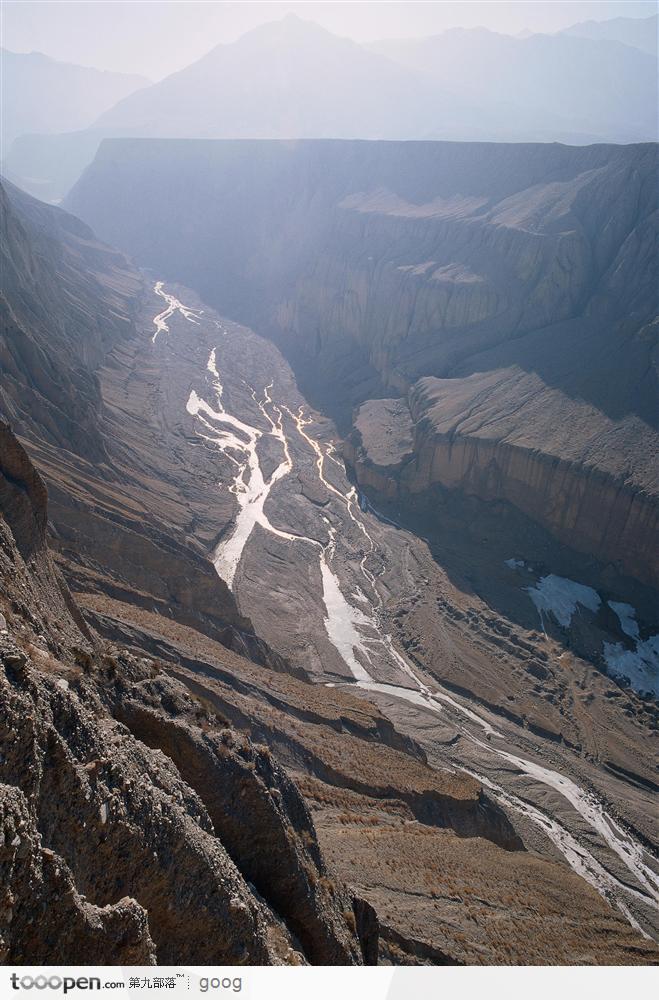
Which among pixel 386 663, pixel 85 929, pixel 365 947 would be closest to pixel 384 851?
pixel 365 947

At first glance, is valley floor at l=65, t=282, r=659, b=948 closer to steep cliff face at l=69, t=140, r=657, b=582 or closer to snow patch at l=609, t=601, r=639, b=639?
snow patch at l=609, t=601, r=639, b=639

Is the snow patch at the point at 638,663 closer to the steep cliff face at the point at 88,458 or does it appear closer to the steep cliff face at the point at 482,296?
the steep cliff face at the point at 482,296

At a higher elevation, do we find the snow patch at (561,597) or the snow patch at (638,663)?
the snow patch at (561,597)

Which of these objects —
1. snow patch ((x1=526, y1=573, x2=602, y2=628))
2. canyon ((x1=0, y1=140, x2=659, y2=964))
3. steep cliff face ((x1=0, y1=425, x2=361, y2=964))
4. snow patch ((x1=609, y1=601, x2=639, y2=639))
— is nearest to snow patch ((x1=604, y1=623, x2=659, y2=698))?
canyon ((x1=0, y1=140, x2=659, y2=964))

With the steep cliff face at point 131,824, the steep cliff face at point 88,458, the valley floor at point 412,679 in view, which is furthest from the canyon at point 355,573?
the steep cliff face at point 88,458

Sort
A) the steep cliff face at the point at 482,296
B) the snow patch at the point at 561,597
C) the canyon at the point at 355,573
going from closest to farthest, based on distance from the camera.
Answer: the canyon at the point at 355,573 → the snow patch at the point at 561,597 → the steep cliff face at the point at 482,296

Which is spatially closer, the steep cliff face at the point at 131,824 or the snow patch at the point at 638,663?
the steep cliff face at the point at 131,824

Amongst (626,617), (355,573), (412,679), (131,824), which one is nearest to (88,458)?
(355,573)
